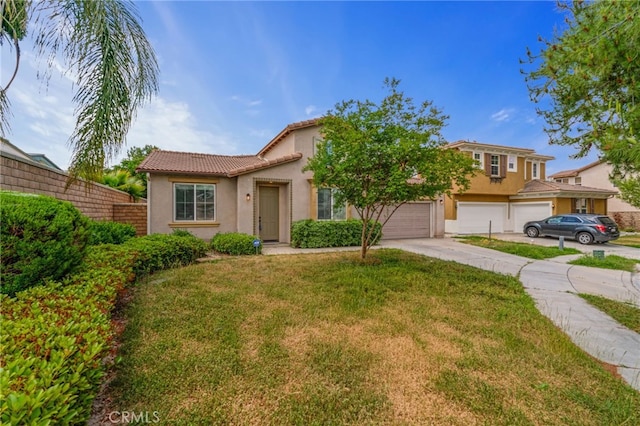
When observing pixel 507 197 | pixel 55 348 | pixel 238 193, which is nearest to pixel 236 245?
pixel 238 193

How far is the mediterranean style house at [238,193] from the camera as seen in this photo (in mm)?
11023

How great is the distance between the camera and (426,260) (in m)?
9.11

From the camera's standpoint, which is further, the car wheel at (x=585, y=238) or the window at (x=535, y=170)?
the window at (x=535, y=170)

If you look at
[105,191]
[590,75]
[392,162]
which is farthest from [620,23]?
[105,191]

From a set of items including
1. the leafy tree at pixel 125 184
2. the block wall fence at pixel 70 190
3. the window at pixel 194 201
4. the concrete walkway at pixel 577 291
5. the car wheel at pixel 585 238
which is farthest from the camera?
the car wheel at pixel 585 238

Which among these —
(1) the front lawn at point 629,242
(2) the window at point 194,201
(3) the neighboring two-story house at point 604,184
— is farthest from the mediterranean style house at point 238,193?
(3) the neighboring two-story house at point 604,184

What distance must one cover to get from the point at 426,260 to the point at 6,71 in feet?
35.2

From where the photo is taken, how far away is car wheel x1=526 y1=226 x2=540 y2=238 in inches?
664

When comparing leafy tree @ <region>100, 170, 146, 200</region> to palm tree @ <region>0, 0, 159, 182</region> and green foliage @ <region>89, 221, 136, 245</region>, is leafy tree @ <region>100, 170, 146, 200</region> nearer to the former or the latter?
green foliage @ <region>89, 221, 136, 245</region>

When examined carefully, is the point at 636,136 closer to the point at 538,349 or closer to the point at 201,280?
the point at 538,349

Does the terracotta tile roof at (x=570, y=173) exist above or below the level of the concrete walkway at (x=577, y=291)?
above

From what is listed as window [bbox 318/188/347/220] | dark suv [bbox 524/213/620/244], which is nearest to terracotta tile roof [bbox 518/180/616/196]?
dark suv [bbox 524/213/620/244]

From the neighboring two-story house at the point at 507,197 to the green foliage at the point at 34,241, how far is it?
19403 mm

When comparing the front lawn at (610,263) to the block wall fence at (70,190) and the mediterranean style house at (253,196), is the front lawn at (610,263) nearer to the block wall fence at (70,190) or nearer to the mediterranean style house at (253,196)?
the mediterranean style house at (253,196)
